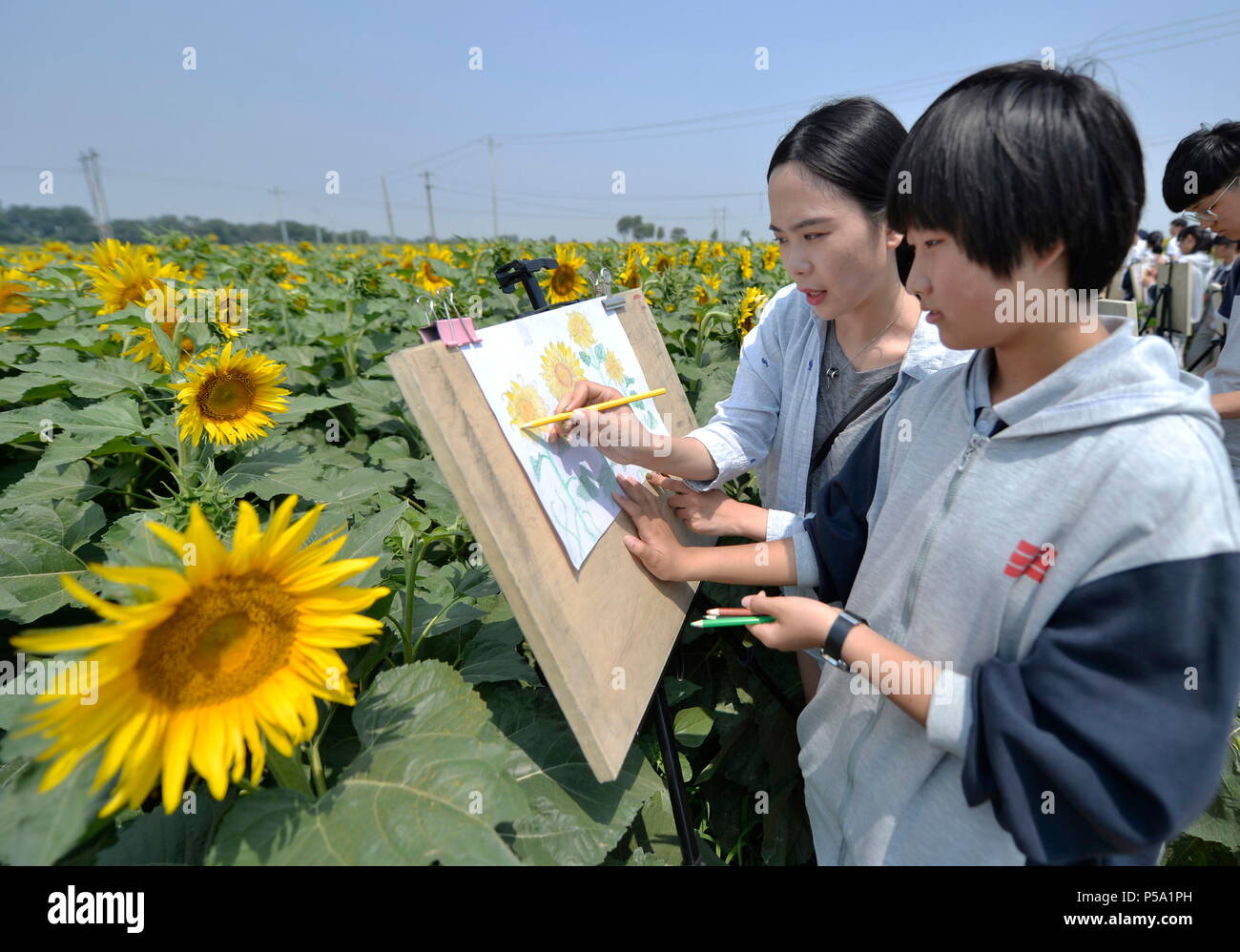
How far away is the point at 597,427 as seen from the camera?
1494 mm

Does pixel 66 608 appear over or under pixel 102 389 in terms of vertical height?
under

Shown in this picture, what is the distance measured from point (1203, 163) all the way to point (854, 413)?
220 cm

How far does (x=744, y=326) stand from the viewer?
3572mm

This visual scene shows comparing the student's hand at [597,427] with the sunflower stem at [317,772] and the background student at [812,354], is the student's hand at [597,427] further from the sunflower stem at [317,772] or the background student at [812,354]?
the sunflower stem at [317,772]

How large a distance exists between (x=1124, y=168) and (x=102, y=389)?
2.41 m

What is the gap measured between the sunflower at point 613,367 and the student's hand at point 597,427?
0.68 feet

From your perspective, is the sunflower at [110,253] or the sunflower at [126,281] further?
the sunflower at [110,253]

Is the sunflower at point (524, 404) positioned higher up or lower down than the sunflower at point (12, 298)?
lower down

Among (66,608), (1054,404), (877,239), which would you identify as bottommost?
(66,608)

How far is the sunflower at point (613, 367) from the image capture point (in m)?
1.82

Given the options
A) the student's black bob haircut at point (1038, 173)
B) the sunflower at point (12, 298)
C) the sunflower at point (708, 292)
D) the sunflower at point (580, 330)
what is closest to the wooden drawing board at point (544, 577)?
the sunflower at point (580, 330)

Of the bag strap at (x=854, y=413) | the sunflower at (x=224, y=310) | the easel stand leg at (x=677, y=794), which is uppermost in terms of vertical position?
the sunflower at (x=224, y=310)
